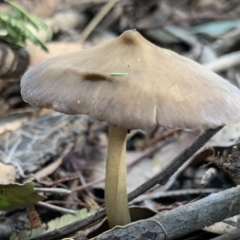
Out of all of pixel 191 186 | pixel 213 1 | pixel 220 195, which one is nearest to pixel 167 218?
pixel 220 195

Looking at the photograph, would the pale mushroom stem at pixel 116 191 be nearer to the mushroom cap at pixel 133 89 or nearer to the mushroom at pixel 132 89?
the mushroom at pixel 132 89

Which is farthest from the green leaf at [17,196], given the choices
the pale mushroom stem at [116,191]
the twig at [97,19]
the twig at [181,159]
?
the twig at [97,19]

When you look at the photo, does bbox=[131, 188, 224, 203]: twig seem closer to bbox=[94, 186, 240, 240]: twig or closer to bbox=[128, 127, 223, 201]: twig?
bbox=[128, 127, 223, 201]: twig

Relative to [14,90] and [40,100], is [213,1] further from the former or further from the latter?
[40,100]

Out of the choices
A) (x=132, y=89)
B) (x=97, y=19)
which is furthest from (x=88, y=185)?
(x=97, y=19)

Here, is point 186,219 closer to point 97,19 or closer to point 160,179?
point 160,179

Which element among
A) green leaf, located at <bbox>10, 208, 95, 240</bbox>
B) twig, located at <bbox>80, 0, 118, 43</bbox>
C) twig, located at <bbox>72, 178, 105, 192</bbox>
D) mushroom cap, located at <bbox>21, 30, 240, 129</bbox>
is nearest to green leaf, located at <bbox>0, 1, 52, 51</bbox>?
twig, located at <bbox>72, 178, 105, 192</bbox>
